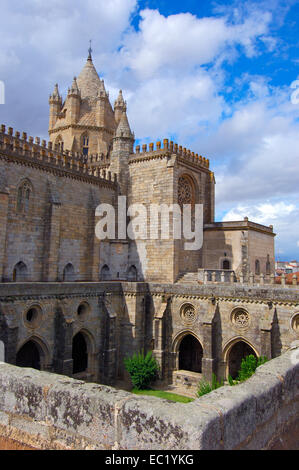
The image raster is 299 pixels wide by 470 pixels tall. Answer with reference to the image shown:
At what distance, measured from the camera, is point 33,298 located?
57.5 feet

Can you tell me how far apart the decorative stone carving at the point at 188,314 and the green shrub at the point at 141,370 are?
297cm

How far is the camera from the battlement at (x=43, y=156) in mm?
22500

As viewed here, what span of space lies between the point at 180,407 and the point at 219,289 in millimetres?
17048

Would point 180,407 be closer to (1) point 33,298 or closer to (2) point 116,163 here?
(1) point 33,298

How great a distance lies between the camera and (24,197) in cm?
2309

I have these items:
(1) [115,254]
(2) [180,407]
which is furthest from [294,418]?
(1) [115,254]

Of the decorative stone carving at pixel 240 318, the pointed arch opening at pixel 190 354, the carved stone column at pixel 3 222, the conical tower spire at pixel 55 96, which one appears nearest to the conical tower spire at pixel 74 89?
the conical tower spire at pixel 55 96

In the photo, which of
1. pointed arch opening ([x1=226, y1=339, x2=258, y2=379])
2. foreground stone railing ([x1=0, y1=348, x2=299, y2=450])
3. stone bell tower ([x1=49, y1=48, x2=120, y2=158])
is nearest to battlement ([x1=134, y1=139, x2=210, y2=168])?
stone bell tower ([x1=49, y1=48, x2=120, y2=158])

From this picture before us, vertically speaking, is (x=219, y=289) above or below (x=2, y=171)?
below

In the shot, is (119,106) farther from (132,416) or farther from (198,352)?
(132,416)

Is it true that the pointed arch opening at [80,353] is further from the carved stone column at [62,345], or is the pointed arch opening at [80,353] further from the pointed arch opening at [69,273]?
the pointed arch opening at [69,273]

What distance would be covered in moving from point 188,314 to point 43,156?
14.0 metres

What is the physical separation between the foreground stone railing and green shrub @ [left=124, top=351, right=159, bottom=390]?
15.8 m

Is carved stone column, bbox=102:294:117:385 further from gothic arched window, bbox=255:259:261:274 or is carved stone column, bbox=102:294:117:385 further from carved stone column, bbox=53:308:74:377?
gothic arched window, bbox=255:259:261:274
